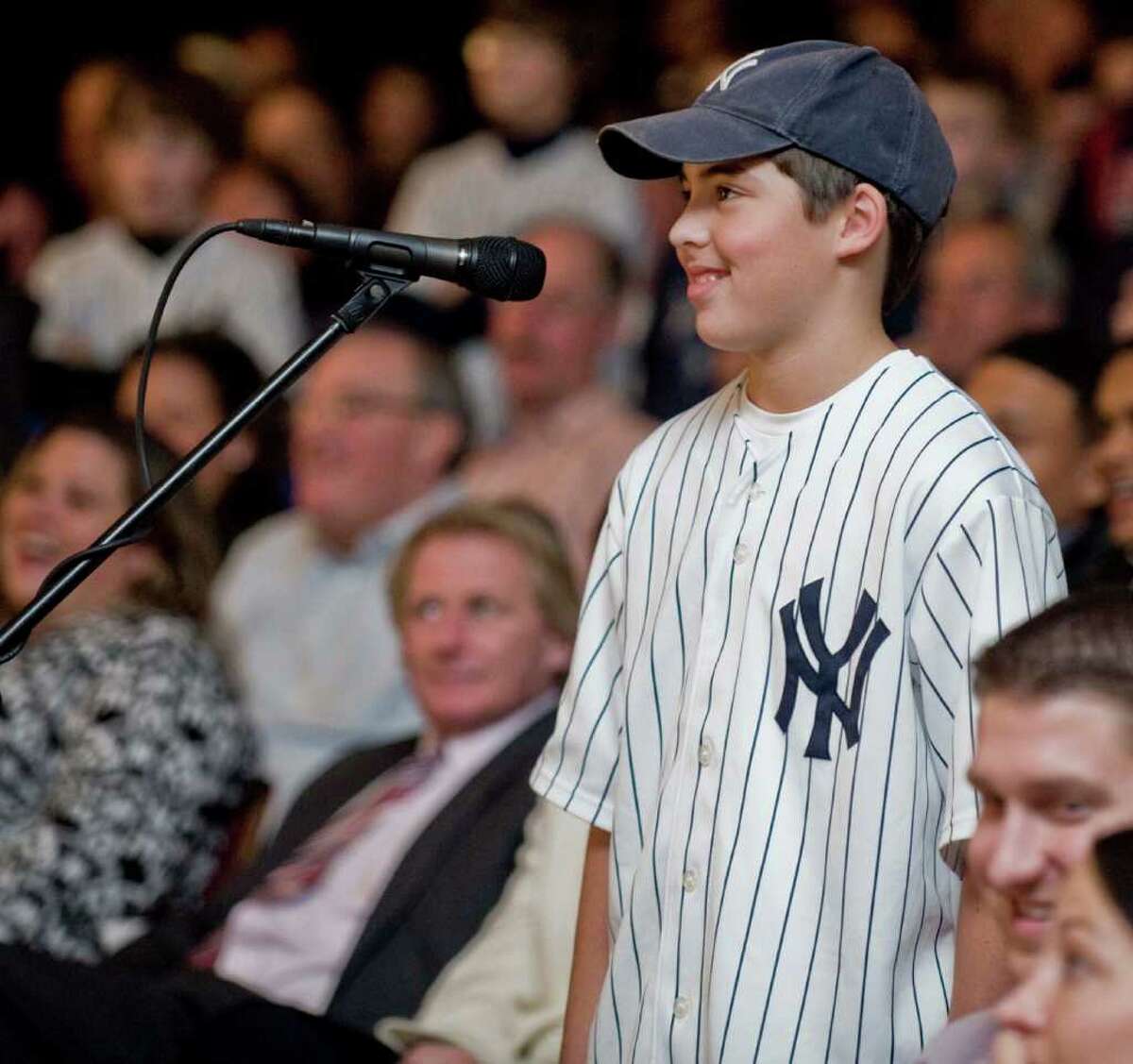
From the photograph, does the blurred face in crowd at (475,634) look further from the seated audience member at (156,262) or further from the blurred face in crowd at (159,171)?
the blurred face in crowd at (159,171)

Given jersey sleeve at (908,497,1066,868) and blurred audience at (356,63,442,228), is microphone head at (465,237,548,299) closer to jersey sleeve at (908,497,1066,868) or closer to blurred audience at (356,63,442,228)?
jersey sleeve at (908,497,1066,868)

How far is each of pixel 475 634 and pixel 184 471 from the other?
4.31ft

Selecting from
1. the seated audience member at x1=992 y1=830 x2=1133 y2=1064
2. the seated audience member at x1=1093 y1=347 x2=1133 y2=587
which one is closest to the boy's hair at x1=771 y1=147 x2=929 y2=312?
the seated audience member at x1=992 y1=830 x2=1133 y2=1064

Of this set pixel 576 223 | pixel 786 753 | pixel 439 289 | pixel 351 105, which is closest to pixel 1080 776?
pixel 786 753

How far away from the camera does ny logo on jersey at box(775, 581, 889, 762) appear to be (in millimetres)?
1721

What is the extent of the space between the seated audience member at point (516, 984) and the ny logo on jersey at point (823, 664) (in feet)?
2.67

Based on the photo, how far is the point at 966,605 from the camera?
1690 mm

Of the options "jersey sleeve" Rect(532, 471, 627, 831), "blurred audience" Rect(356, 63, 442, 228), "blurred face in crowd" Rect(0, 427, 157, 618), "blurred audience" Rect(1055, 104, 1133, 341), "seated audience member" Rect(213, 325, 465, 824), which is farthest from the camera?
"blurred audience" Rect(356, 63, 442, 228)

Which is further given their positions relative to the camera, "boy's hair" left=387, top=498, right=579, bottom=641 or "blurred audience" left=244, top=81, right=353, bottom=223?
"blurred audience" left=244, top=81, right=353, bottom=223

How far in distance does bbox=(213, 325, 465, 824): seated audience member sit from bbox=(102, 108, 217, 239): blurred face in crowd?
3.23 ft

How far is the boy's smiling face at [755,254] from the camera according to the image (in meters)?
1.76

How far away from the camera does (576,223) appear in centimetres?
439

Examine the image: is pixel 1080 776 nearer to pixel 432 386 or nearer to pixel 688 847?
pixel 688 847

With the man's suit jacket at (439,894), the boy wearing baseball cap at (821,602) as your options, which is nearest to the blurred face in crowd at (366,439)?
the man's suit jacket at (439,894)
